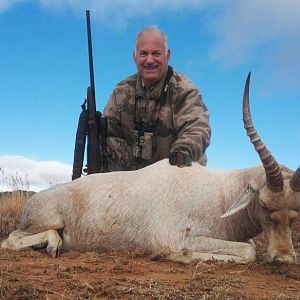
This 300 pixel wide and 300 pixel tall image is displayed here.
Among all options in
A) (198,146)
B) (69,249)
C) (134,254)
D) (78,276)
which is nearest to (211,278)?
(78,276)

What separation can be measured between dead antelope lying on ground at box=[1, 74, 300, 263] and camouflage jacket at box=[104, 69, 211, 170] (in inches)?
56.5

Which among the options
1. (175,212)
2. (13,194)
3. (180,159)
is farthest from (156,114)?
(13,194)

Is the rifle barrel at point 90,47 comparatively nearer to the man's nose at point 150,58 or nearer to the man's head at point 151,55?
the man's head at point 151,55

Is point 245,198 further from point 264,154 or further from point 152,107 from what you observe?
point 152,107

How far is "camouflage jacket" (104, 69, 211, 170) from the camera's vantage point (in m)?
7.18

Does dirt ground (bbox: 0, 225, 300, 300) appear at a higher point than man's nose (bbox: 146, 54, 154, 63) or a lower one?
lower

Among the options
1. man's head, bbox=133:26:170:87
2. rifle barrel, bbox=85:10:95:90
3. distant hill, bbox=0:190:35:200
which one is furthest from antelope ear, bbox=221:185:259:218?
distant hill, bbox=0:190:35:200

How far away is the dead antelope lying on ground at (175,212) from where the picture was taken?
4.75 metres

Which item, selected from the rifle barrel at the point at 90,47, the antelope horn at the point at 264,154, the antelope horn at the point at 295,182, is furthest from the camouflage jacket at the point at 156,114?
the antelope horn at the point at 295,182

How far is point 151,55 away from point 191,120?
40.4 inches

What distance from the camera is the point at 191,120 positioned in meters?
7.05

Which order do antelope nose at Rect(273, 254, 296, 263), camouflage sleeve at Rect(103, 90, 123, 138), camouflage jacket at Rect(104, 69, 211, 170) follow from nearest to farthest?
antelope nose at Rect(273, 254, 296, 263)
camouflage jacket at Rect(104, 69, 211, 170)
camouflage sleeve at Rect(103, 90, 123, 138)

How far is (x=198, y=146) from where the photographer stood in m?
6.46

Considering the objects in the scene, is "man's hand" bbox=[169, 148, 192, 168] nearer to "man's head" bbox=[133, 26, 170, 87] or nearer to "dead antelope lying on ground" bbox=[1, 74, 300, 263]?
"dead antelope lying on ground" bbox=[1, 74, 300, 263]
